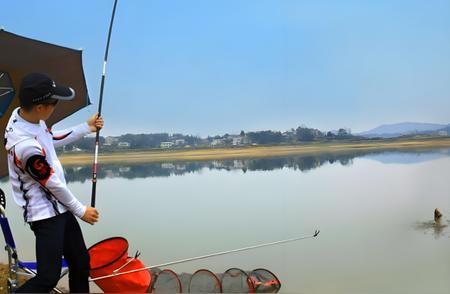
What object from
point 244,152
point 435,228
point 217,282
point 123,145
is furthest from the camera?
point 123,145

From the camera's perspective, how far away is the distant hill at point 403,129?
274cm

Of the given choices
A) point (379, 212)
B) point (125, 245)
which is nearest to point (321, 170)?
point (379, 212)

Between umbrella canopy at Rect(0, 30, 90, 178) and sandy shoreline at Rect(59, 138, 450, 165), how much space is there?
494mm

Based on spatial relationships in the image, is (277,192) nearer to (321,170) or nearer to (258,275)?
(321,170)

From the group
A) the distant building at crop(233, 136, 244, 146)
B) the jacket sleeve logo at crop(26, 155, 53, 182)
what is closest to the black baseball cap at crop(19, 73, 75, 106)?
the jacket sleeve logo at crop(26, 155, 53, 182)

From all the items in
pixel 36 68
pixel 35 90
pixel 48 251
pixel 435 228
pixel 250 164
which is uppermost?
pixel 36 68

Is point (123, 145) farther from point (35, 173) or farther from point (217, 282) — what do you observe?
point (35, 173)

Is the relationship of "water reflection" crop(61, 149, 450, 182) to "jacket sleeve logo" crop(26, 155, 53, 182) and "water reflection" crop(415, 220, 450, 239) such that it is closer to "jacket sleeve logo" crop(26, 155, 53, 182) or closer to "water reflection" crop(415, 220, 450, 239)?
"water reflection" crop(415, 220, 450, 239)

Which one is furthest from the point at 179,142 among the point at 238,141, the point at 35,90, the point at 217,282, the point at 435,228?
the point at 435,228

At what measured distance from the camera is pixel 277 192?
288cm

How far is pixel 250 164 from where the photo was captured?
2.97m

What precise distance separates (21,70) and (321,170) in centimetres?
213

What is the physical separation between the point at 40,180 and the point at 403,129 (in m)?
2.29

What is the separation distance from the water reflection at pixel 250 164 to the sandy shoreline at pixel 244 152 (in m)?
0.03
